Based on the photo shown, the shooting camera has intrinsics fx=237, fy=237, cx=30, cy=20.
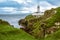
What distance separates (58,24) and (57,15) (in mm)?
5994

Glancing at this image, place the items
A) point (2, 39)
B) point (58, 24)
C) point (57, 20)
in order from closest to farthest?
point (2, 39) → point (58, 24) → point (57, 20)

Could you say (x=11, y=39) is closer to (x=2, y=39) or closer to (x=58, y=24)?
(x=2, y=39)

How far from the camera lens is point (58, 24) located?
4550 centimetres

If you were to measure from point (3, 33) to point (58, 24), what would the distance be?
48.9ft

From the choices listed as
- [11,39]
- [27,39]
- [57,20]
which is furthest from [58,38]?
[57,20]

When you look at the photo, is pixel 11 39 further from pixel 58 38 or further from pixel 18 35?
pixel 58 38

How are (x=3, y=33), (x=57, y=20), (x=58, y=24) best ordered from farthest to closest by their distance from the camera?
(x=57, y=20) < (x=58, y=24) < (x=3, y=33)

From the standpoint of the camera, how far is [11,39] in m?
32.1

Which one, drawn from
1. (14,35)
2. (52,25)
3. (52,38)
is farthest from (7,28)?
(52,25)

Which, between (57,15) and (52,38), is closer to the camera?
(52,38)

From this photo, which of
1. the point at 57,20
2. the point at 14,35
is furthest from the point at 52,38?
the point at 57,20

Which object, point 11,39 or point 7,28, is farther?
point 7,28

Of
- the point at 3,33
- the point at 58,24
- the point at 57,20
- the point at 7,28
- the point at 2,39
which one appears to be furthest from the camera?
the point at 57,20

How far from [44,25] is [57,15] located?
485 centimetres
